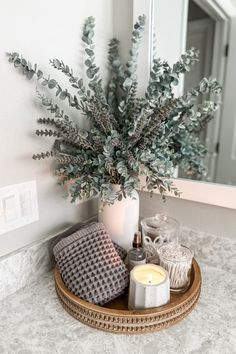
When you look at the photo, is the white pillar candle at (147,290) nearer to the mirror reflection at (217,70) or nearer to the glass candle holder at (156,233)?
the glass candle holder at (156,233)

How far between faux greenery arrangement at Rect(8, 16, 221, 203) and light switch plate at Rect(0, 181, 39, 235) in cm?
10

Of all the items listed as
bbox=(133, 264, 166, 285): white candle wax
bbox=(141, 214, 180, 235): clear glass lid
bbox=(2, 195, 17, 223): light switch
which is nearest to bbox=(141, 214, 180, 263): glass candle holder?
bbox=(141, 214, 180, 235): clear glass lid

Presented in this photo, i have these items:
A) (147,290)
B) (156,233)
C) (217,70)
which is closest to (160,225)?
(156,233)

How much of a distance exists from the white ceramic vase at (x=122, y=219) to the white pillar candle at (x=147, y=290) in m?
0.17

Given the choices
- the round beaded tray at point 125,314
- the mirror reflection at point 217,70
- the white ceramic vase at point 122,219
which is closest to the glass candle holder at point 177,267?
the round beaded tray at point 125,314

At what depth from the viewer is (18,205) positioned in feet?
2.49

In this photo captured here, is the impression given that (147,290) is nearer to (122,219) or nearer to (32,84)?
A: (122,219)

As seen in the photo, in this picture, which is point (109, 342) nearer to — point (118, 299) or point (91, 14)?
point (118, 299)

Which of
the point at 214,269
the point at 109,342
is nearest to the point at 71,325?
the point at 109,342

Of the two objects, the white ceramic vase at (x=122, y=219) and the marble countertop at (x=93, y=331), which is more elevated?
the white ceramic vase at (x=122, y=219)

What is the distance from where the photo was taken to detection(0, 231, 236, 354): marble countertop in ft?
2.01

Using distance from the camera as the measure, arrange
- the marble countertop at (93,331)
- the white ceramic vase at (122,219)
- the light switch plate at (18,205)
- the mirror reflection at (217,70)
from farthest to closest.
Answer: the mirror reflection at (217,70), the white ceramic vase at (122,219), the light switch plate at (18,205), the marble countertop at (93,331)

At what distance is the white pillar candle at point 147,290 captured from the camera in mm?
653

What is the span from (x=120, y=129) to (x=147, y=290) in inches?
17.7
